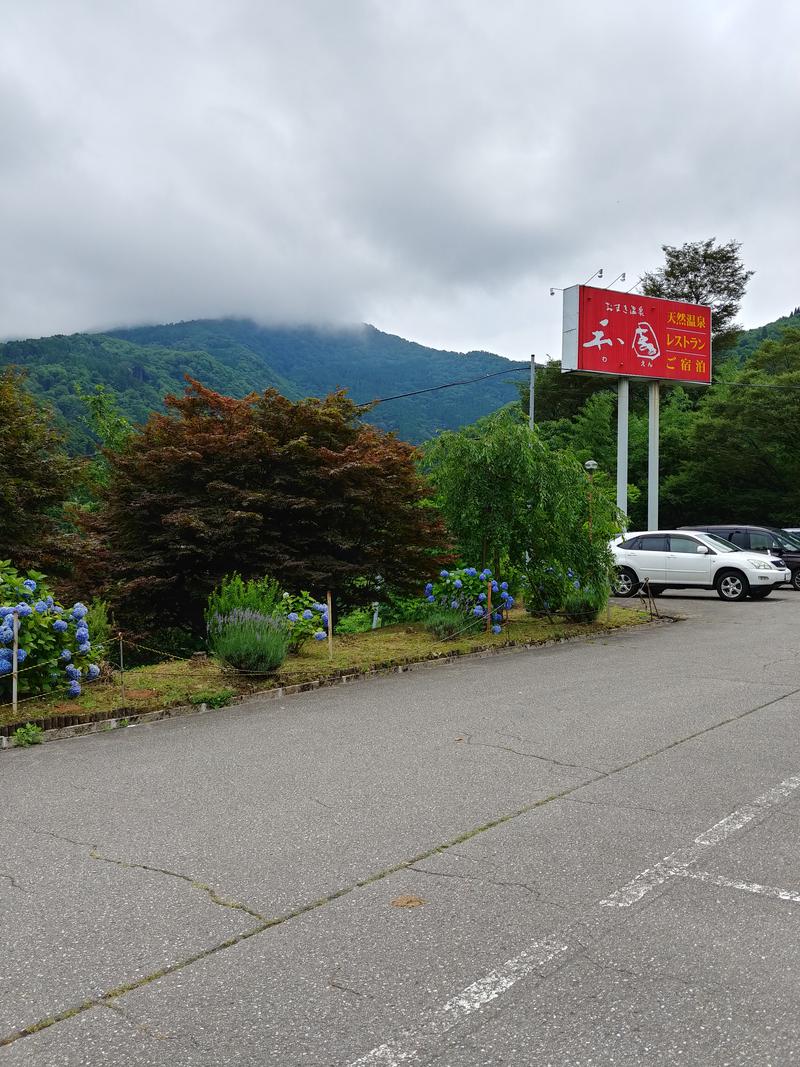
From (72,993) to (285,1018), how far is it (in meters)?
0.80

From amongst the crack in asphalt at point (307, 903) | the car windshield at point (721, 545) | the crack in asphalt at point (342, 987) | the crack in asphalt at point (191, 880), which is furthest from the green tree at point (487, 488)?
the crack in asphalt at point (342, 987)

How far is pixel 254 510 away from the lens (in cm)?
1357

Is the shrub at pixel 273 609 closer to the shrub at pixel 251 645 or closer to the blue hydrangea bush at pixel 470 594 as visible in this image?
the shrub at pixel 251 645

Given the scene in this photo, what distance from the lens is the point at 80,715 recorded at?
7723 millimetres

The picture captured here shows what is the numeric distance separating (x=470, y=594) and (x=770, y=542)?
1351 cm

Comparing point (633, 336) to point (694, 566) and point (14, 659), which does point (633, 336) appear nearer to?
point (694, 566)

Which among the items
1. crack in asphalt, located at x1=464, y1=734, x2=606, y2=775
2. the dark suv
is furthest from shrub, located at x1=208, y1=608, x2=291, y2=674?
the dark suv

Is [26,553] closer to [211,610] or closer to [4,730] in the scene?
[211,610]

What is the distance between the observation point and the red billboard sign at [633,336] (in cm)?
2897

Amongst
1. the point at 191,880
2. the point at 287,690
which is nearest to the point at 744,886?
the point at 191,880

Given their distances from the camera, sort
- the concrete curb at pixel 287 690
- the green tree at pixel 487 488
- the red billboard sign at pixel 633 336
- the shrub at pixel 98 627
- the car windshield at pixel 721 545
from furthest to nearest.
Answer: the red billboard sign at pixel 633 336 < the car windshield at pixel 721 545 < the green tree at pixel 487 488 < the shrub at pixel 98 627 < the concrete curb at pixel 287 690

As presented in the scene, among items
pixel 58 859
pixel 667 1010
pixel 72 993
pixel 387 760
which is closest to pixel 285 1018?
pixel 72 993

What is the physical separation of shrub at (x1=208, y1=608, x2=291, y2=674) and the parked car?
12.5 metres

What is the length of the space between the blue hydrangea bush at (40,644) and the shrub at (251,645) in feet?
4.44
